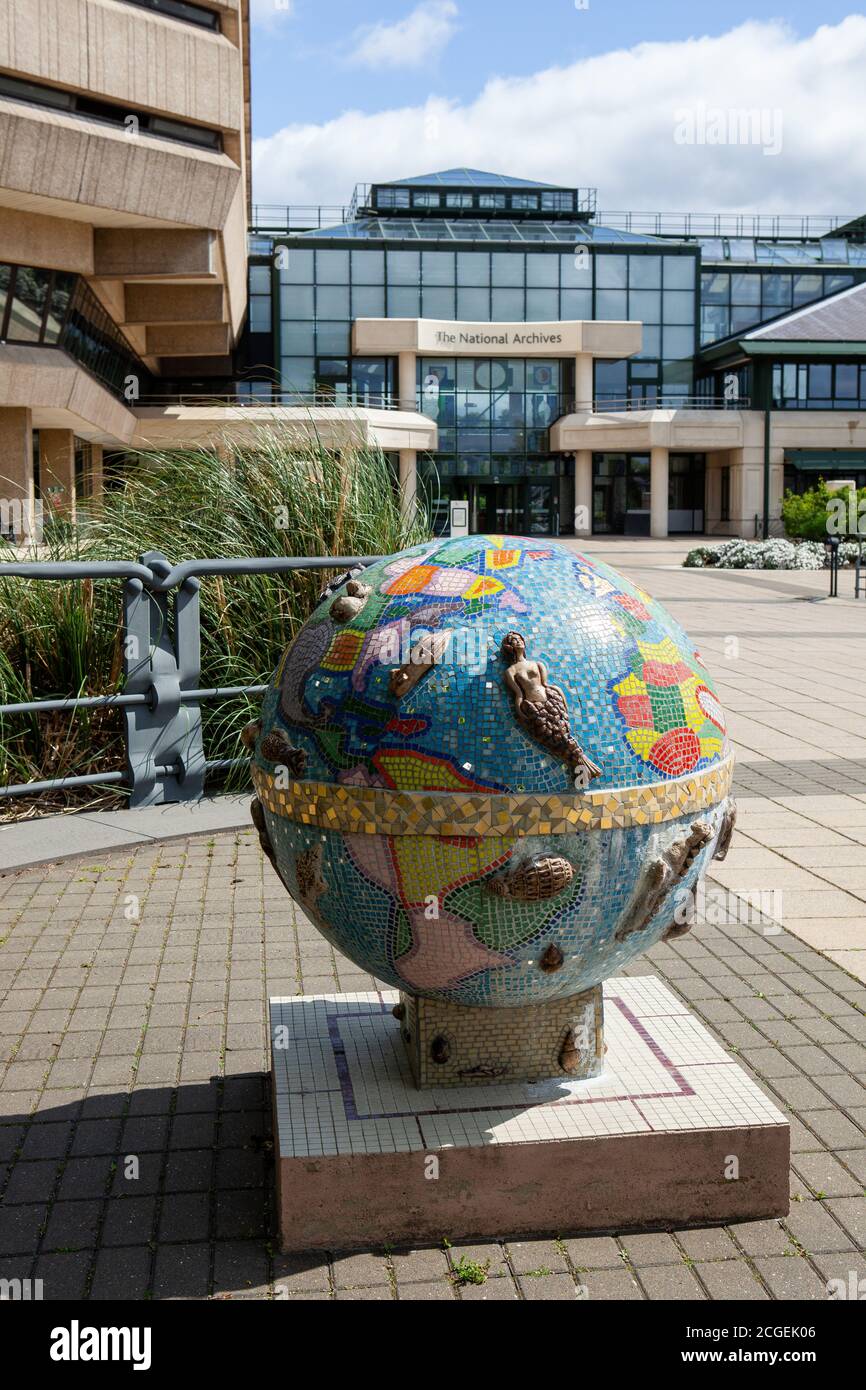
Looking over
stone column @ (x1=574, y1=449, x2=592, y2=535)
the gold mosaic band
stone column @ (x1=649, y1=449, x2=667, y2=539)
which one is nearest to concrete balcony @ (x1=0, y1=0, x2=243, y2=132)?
the gold mosaic band

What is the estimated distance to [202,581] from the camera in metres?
9.61

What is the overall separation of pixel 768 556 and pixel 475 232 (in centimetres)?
2816

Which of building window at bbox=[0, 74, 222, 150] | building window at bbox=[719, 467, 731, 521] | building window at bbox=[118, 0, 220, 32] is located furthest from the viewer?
building window at bbox=[719, 467, 731, 521]

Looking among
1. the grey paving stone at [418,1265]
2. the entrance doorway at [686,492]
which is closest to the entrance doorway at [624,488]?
the entrance doorway at [686,492]

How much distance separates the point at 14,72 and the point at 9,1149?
1033 inches

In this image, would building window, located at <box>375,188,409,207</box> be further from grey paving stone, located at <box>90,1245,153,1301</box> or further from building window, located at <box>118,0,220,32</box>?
grey paving stone, located at <box>90,1245,153,1301</box>

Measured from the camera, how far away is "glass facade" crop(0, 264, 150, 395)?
30.6 m

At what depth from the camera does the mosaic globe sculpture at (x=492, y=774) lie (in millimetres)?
3518

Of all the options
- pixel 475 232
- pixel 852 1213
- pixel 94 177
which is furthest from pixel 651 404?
pixel 852 1213

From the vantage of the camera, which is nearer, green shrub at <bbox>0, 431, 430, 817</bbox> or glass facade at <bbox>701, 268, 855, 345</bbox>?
green shrub at <bbox>0, 431, 430, 817</bbox>

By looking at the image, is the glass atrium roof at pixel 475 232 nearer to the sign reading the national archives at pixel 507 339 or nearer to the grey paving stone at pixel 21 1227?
the sign reading the national archives at pixel 507 339

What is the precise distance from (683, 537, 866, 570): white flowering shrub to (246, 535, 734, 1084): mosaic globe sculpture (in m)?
35.5
